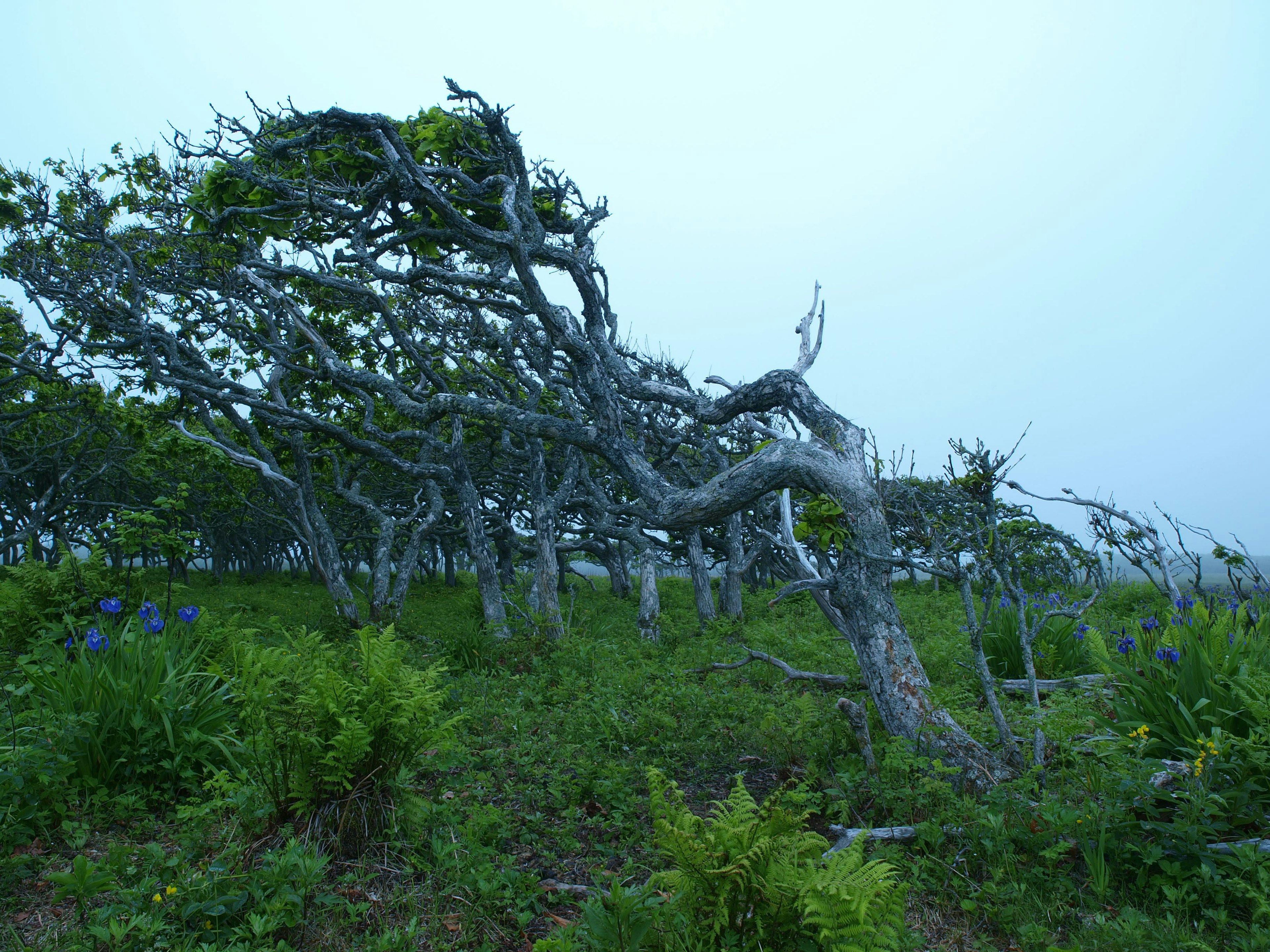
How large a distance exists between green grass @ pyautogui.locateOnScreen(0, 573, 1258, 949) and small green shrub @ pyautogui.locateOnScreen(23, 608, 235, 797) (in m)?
0.23

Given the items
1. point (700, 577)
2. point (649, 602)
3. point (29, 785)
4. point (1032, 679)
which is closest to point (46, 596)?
point (29, 785)

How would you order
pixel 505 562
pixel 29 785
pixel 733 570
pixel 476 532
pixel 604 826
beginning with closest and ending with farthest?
pixel 29 785, pixel 604 826, pixel 476 532, pixel 733 570, pixel 505 562

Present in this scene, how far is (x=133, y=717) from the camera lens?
15.3ft

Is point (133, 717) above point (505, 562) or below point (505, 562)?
below

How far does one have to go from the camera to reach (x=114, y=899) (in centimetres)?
322

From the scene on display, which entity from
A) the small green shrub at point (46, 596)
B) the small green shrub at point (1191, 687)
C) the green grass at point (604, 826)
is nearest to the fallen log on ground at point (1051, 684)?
the green grass at point (604, 826)

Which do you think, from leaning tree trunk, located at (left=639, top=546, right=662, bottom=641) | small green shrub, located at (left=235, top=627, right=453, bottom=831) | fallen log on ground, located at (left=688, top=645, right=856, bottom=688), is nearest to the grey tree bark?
leaning tree trunk, located at (left=639, top=546, right=662, bottom=641)

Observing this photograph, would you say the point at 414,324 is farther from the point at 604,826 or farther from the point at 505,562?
the point at 604,826

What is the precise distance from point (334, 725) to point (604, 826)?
1.86 metres

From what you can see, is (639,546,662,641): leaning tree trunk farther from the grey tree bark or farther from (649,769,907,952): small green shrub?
(649,769,907,952): small green shrub

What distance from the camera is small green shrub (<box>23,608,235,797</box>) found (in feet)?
14.8

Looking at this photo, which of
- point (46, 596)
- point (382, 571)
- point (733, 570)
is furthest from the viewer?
point (733, 570)

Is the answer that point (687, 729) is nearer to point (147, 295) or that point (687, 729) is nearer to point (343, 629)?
point (343, 629)

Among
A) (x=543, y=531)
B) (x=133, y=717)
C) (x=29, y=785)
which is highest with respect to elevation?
(x=543, y=531)
